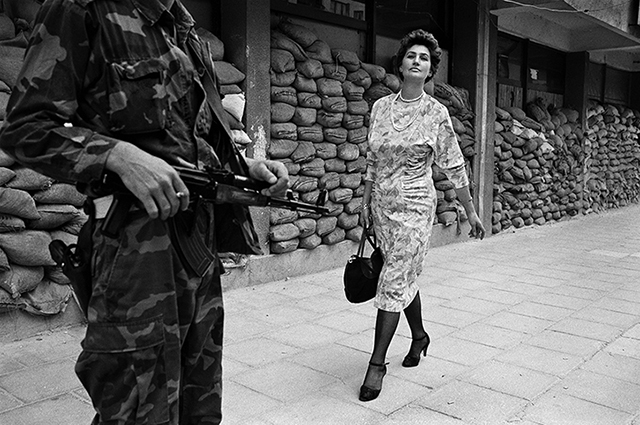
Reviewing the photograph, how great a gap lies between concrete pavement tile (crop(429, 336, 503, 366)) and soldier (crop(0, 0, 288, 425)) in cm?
254

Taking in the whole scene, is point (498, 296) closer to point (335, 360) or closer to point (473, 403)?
point (335, 360)

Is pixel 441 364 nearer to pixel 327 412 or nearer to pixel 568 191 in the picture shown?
pixel 327 412

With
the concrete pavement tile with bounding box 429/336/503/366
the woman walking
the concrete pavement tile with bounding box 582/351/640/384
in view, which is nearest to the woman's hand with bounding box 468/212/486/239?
the woman walking

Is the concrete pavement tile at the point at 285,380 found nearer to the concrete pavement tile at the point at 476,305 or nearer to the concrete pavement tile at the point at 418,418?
the concrete pavement tile at the point at 418,418

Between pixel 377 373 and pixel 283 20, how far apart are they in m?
3.97

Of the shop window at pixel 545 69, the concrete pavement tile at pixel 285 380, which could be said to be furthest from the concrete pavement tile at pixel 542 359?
the shop window at pixel 545 69

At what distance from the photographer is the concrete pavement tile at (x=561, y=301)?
214 inches

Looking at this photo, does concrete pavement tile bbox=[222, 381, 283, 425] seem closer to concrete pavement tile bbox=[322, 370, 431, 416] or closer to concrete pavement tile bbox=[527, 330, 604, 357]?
concrete pavement tile bbox=[322, 370, 431, 416]

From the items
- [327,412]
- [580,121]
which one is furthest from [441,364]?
[580,121]

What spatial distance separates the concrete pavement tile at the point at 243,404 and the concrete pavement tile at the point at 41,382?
0.84m

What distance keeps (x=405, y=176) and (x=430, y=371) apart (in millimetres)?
1201

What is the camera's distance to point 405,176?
3.48 m

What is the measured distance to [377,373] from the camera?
337 centimetres

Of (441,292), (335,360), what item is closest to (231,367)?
(335,360)
